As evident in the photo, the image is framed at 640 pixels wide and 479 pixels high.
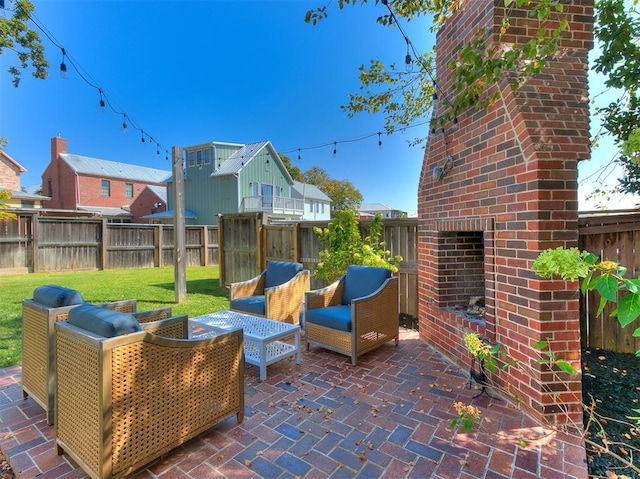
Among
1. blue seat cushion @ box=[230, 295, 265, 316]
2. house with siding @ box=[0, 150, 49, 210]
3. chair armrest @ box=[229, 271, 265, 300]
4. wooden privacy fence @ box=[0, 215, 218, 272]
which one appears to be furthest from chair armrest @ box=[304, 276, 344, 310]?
house with siding @ box=[0, 150, 49, 210]

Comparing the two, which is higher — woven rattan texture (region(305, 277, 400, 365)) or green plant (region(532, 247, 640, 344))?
green plant (region(532, 247, 640, 344))

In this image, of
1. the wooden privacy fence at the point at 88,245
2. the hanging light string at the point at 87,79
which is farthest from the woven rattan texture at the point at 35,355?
the wooden privacy fence at the point at 88,245

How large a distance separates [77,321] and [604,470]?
3.33 m

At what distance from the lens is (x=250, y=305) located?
4.55m

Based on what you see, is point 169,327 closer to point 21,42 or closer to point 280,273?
point 280,273

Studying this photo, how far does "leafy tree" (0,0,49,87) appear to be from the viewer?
5.29 meters

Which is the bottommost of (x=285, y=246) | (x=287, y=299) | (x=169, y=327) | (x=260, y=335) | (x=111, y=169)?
(x=260, y=335)

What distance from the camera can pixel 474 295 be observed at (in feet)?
13.2

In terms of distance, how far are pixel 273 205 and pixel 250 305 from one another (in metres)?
16.2

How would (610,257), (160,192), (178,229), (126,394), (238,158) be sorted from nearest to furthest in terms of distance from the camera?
(126,394)
(610,257)
(178,229)
(238,158)
(160,192)

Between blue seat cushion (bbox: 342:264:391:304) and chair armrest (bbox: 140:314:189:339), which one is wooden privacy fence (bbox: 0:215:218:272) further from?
chair armrest (bbox: 140:314:189:339)

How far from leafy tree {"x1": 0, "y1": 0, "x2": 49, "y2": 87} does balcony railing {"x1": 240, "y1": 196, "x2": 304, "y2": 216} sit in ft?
43.7

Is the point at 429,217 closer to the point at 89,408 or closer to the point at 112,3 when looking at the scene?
the point at 89,408

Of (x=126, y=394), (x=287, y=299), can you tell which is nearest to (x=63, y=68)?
(x=287, y=299)
